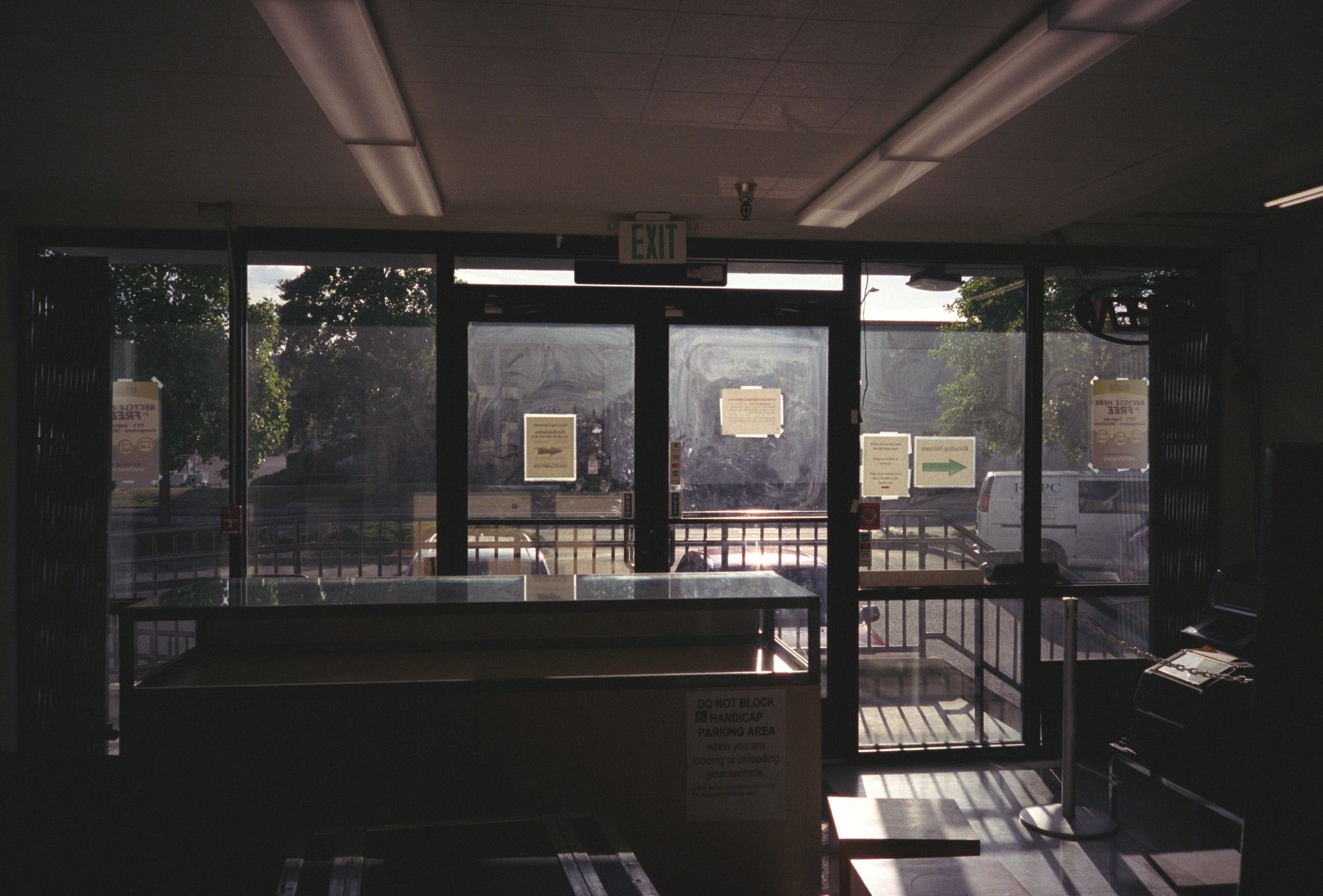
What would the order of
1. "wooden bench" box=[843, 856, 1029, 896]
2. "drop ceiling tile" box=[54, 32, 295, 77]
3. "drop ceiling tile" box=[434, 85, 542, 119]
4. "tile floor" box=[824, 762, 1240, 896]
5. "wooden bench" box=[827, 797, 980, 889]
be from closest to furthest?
"wooden bench" box=[843, 856, 1029, 896]
"wooden bench" box=[827, 797, 980, 889]
"drop ceiling tile" box=[54, 32, 295, 77]
"drop ceiling tile" box=[434, 85, 542, 119]
"tile floor" box=[824, 762, 1240, 896]

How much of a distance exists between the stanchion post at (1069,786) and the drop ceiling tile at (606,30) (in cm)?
281

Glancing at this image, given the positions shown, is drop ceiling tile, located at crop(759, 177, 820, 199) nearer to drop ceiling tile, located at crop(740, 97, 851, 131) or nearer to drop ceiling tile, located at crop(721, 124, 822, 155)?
drop ceiling tile, located at crop(721, 124, 822, 155)

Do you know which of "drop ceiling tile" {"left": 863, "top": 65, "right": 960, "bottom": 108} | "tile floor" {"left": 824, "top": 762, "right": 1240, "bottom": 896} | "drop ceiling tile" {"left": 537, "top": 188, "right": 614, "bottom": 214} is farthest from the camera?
"drop ceiling tile" {"left": 537, "top": 188, "right": 614, "bottom": 214}

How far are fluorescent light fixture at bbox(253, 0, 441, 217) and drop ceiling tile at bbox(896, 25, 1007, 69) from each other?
1486mm

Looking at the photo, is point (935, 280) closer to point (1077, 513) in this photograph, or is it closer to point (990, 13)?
point (1077, 513)

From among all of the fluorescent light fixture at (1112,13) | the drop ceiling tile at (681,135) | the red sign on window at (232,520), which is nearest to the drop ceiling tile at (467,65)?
the drop ceiling tile at (681,135)

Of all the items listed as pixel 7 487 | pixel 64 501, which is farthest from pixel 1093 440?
pixel 7 487

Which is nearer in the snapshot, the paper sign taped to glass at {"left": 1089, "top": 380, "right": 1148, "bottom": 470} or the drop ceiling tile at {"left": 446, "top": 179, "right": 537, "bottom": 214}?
the drop ceiling tile at {"left": 446, "top": 179, "right": 537, "bottom": 214}

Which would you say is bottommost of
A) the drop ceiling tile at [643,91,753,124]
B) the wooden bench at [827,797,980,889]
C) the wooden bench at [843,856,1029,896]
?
the wooden bench at [827,797,980,889]

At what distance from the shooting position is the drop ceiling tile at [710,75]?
97.8 inches

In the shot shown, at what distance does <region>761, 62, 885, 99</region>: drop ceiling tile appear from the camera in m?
2.53

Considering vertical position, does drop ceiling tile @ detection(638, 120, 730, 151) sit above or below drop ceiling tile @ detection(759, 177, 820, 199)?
below

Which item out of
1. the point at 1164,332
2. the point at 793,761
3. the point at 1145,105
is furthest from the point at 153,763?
the point at 1164,332

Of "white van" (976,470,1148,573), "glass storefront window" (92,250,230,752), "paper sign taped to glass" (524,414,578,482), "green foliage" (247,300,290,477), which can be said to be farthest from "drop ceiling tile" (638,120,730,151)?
"white van" (976,470,1148,573)
